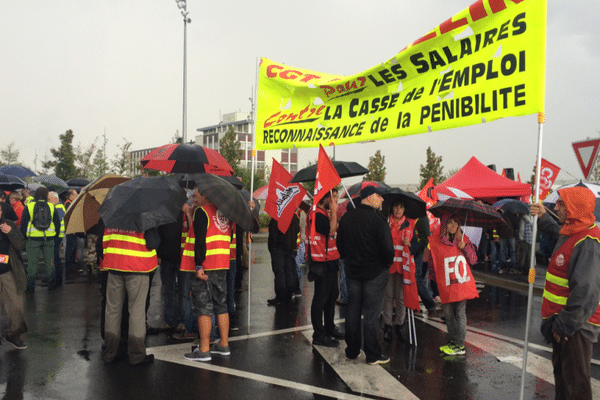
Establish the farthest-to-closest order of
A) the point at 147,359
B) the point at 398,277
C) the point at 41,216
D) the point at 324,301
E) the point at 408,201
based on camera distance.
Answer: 1. the point at 41,216
2. the point at 398,277
3. the point at 408,201
4. the point at 324,301
5. the point at 147,359

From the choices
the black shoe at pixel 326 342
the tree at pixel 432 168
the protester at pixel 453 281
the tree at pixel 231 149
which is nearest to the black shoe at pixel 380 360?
the black shoe at pixel 326 342

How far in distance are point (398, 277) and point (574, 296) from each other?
3114 millimetres

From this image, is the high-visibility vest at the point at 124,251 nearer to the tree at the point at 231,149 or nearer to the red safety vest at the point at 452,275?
the red safety vest at the point at 452,275

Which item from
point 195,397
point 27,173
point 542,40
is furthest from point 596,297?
point 27,173

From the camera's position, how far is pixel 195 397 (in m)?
4.42

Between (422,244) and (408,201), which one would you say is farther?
(422,244)

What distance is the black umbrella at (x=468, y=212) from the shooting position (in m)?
5.51

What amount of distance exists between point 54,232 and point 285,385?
22.0ft

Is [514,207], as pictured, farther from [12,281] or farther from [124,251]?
[12,281]

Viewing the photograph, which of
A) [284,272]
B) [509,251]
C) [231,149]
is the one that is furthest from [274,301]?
[231,149]

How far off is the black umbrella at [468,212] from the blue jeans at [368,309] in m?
1.07

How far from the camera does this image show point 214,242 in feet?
17.6

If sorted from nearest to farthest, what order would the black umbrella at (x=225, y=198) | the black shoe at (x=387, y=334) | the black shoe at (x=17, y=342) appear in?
the black umbrella at (x=225, y=198) < the black shoe at (x=17, y=342) < the black shoe at (x=387, y=334)

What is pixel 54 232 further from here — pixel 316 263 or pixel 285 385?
pixel 285 385
